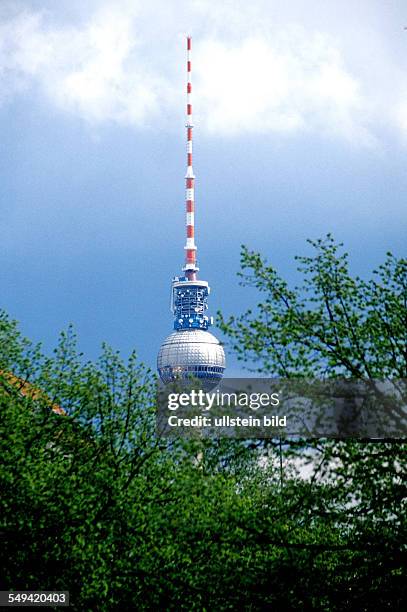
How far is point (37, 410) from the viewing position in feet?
86.9

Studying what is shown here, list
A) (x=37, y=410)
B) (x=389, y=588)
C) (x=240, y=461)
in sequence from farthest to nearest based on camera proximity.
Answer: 1. (x=37, y=410)
2. (x=240, y=461)
3. (x=389, y=588)

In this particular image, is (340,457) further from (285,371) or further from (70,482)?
(70,482)

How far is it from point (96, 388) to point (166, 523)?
741cm

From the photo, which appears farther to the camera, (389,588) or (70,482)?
(70,482)

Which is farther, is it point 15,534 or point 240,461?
point 15,534

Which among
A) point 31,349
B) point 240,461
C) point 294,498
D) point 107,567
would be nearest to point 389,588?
point 294,498

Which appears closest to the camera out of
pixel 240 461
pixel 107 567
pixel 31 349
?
pixel 240 461

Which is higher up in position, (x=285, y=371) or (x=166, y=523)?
(x=285, y=371)

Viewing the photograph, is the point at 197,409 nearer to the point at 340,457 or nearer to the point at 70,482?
the point at 340,457

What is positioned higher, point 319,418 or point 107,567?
point 319,418

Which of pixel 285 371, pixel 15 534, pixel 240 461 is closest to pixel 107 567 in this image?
pixel 15 534

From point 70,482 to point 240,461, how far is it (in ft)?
21.3

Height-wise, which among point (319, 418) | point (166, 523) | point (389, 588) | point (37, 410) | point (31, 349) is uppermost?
point (31, 349)

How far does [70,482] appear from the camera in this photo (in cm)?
2252
